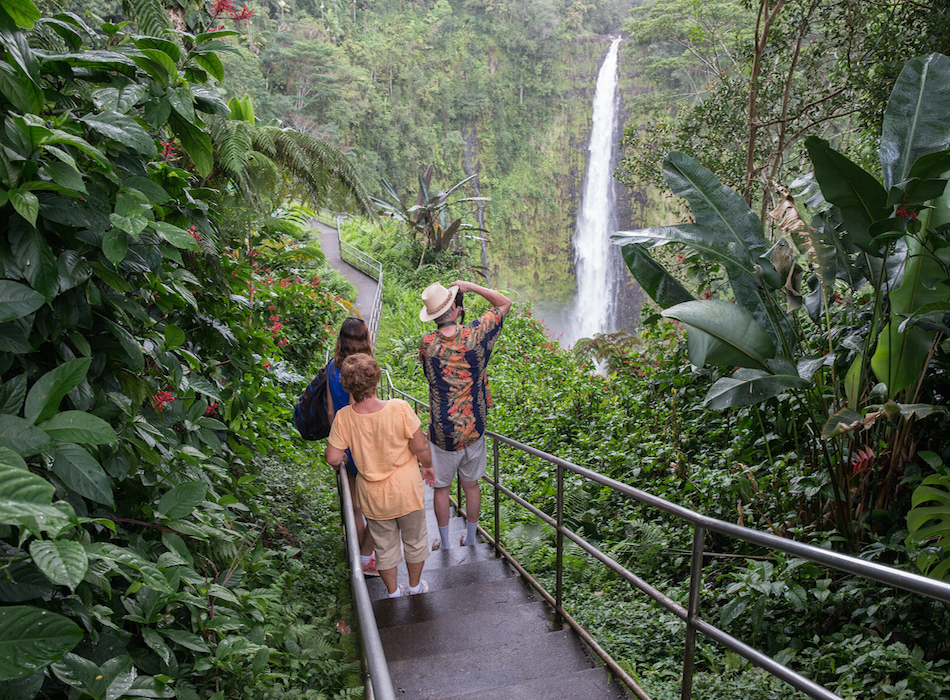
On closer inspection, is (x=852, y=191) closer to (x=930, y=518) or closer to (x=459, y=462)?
(x=930, y=518)

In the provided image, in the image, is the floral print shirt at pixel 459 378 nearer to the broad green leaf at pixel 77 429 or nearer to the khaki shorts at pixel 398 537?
the khaki shorts at pixel 398 537

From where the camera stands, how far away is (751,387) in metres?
2.76

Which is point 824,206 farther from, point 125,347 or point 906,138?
point 125,347

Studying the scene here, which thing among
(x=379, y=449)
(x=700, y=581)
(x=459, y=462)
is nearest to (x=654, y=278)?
(x=459, y=462)

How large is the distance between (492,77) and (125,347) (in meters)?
40.8

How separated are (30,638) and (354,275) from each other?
17382 mm

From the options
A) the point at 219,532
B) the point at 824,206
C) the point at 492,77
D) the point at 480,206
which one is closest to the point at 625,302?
the point at 480,206

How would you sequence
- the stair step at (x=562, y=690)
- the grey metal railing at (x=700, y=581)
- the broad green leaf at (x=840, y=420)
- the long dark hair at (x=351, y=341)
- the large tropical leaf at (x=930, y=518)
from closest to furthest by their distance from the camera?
1. the grey metal railing at (x=700, y=581)
2. the stair step at (x=562, y=690)
3. the large tropical leaf at (x=930, y=518)
4. the broad green leaf at (x=840, y=420)
5. the long dark hair at (x=351, y=341)

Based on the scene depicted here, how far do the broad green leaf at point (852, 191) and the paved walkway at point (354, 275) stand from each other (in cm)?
1069

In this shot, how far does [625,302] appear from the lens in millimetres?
28031

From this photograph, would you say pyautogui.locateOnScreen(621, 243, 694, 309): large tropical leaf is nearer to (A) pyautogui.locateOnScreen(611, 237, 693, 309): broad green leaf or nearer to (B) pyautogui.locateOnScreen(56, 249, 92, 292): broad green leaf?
(A) pyautogui.locateOnScreen(611, 237, 693, 309): broad green leaf

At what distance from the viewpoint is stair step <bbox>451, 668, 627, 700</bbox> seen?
83.5 inches

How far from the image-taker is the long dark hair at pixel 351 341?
118 inches

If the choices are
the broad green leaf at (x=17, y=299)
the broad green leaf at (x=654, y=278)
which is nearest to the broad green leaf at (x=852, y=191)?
the broad green leaf at (x=654, y=278)
